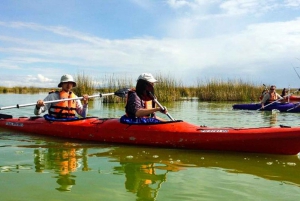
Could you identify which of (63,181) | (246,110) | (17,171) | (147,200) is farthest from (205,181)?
(246,110)

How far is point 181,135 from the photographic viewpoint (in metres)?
5.06

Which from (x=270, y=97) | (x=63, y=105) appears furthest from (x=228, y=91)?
(x=63, y=105)

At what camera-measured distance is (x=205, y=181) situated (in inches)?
137

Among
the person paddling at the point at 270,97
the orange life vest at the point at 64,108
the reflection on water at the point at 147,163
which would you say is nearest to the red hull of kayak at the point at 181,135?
the reflection on water at the point at 147,163

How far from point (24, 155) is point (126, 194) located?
2.20 m

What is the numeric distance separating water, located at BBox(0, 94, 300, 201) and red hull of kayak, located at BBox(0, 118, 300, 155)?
0.12 meters

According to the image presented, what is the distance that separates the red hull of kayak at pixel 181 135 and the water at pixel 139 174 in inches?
4.6

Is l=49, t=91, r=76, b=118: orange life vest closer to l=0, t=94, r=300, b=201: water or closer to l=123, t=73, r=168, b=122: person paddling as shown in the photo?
l=0, t=94, r=300, b=201: water

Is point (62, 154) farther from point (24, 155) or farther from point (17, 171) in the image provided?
point (17, 171)

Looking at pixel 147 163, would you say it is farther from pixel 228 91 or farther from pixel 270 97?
pixel 228 91

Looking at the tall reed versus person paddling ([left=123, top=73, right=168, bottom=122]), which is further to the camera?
the tall reed

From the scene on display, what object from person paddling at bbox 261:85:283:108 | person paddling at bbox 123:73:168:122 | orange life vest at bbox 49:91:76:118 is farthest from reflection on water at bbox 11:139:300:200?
person paddling at bbox 261:85:283:108

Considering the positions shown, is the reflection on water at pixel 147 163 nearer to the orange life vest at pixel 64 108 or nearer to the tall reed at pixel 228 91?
the orange life vest at pixel 64 108

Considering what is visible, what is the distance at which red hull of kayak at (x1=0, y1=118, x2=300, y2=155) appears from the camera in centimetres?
455
